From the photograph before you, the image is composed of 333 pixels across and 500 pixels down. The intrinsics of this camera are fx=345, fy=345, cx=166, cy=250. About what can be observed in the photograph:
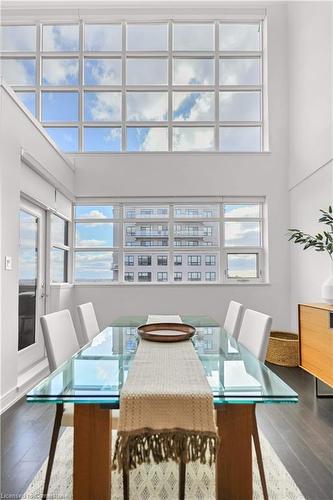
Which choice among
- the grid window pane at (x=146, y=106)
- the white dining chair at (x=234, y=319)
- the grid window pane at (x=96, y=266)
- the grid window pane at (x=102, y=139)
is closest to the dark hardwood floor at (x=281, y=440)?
the white dining chair at (x=234, y=319)

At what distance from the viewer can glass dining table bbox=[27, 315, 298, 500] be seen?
4.23ft

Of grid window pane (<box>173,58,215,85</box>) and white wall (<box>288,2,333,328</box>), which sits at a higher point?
grid window pane (<box>173,58,215,85</box>)

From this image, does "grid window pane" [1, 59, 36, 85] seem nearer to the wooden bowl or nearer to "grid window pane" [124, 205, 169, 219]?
"grid window pane" [124, 205, 169, 219]

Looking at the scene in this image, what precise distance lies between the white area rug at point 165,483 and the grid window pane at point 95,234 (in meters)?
3.79

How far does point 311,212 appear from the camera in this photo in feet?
14.8

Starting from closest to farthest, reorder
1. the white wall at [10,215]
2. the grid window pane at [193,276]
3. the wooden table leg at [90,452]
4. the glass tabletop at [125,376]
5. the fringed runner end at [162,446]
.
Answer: the fringed runner end at [162,446] < the glass tabletop at [125,376] < the wooden table leg at [90,452] < the white wall at [10,215] < the grid window pane at [193,276]

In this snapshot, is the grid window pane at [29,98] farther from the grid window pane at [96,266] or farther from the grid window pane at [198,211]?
the grid window pane at [198,211]

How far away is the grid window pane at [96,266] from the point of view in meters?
5.62

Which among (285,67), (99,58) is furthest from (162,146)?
(285,67)

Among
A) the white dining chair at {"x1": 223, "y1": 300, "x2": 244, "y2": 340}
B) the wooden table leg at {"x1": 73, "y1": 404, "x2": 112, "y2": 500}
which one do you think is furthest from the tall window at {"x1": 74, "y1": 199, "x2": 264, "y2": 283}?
the wooden table leg at {"x1": 73, "y1": 404, "x2": 112, "y2": 500}

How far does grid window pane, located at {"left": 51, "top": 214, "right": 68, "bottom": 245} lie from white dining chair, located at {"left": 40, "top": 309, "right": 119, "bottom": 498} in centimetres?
267

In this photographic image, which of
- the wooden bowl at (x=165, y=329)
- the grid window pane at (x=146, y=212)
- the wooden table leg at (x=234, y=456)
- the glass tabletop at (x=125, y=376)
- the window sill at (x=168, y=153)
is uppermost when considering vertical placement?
the window sill at (x=168, y=153)

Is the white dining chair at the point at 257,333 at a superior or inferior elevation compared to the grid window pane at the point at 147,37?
inferior

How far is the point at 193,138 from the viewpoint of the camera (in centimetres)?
574
